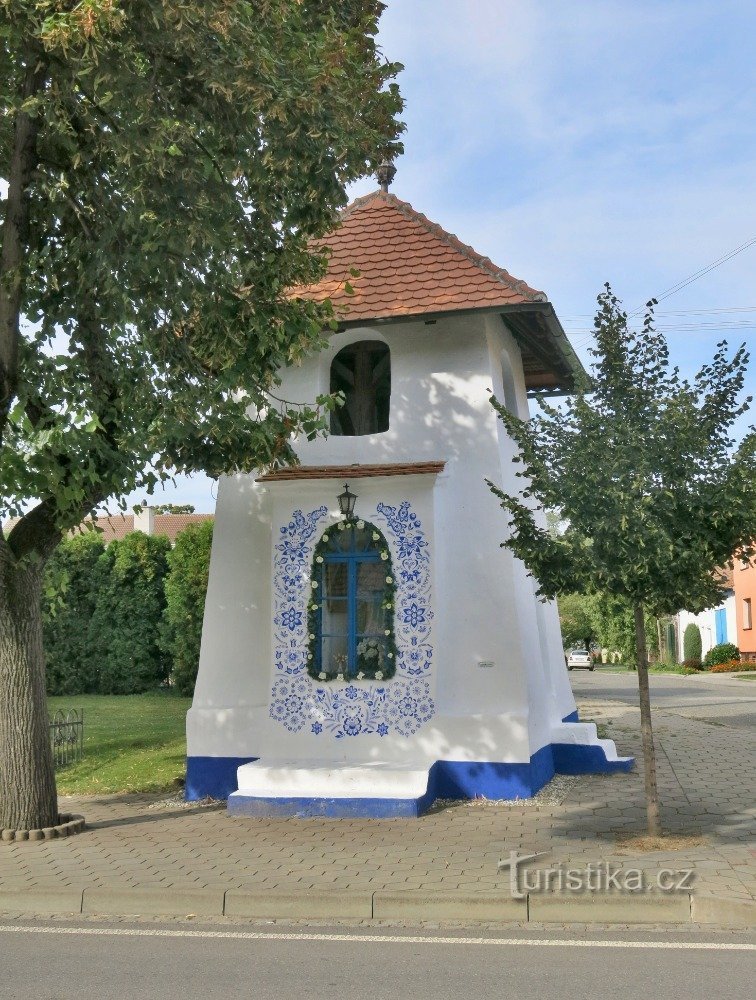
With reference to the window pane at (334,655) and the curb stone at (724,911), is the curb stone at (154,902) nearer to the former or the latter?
the curb stone at (724,911)

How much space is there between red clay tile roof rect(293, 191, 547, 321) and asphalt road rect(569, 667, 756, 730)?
414 inches

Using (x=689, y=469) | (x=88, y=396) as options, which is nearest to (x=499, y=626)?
(x=689, y=469)

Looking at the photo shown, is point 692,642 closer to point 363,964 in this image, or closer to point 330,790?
point 330,790

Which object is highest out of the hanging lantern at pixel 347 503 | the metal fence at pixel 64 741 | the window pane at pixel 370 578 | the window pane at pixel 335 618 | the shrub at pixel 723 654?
the hanging lantern at pixel 347 503

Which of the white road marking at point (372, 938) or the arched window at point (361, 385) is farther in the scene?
the arched window at point (361, 385)

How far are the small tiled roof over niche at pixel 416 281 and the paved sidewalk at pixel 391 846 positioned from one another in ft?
14.8

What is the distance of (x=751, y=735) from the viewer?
1598cm

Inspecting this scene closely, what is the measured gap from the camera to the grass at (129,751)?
11742 millimetres

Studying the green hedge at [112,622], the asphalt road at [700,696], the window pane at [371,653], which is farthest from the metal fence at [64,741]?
the asphalt road at [700,696]

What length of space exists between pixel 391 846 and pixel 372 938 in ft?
6.98

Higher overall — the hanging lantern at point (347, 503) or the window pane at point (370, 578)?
the hanging lantern at point (347, 503)

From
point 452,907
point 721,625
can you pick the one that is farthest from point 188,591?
point 721,625

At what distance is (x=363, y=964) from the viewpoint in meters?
5.45

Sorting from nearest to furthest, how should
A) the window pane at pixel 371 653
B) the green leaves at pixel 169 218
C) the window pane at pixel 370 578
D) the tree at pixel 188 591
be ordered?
the green leaves at pixel 169 218 < the window pane at pixel 371 653 < the window pane at pixel 370 578 < the tree at pixel 188 591
